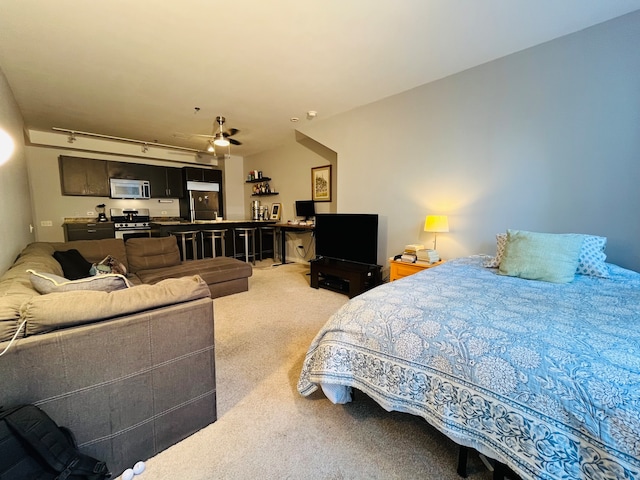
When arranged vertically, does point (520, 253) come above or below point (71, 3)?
below

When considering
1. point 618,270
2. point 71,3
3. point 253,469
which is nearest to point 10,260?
point 71,3

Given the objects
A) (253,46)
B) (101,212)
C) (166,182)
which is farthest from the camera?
(166,182)

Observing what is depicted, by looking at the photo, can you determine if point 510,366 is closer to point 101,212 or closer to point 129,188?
point 129,188

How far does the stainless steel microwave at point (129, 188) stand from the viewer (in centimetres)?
571

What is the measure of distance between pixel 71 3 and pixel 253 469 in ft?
10.5

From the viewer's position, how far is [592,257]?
208cm

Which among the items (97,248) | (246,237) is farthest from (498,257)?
(246,237)

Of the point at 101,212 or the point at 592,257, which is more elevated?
the point at 101,212

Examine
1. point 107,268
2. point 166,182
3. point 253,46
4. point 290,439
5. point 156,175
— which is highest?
point 253,46

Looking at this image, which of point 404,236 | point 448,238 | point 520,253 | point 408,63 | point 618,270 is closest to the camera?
point 618,270

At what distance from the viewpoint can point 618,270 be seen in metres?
2.02

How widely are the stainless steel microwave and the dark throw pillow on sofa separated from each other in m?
3.64

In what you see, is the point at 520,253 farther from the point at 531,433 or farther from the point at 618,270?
the point at 531,433

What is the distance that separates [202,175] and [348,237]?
4612 millimetres
